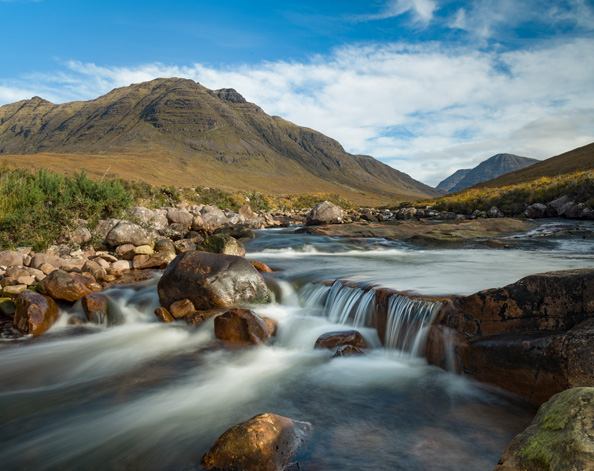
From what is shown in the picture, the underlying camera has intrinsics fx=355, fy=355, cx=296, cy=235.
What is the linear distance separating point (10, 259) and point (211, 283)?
6699 mm

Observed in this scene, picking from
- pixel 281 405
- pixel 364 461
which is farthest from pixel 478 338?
pixel 281 405

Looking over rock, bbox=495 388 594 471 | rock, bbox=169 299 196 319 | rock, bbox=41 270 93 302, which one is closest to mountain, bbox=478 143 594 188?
rock, bbox=169 299 196 319

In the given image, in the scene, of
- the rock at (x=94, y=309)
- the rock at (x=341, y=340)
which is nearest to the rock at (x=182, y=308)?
the rock at (x=94, y=309)

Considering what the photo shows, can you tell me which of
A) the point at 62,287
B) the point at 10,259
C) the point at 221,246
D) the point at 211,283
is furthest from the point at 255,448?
the point at 10,259

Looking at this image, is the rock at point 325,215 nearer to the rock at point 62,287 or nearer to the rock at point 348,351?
the rock at point 62,287

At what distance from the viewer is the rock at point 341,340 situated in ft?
21.6

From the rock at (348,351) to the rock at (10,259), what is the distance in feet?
32.5

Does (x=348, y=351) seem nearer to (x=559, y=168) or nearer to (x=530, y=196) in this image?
(x=530, y=196)

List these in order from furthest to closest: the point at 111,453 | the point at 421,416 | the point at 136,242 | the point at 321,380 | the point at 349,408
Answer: the point at 136,242 → the point at 321,380 → the point at 349,408 → the point at 421,416 → the point at 111,453

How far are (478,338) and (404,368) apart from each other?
4.35 ft

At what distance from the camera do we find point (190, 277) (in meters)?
8.48

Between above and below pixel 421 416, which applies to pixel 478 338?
above

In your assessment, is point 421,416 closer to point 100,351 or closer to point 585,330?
point 585,330

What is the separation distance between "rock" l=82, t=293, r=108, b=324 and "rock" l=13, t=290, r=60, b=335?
0.68 meters
